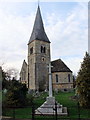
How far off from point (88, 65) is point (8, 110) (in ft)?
35.6

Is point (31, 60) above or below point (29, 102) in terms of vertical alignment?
above

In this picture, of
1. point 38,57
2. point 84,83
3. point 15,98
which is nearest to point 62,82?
point 38,57

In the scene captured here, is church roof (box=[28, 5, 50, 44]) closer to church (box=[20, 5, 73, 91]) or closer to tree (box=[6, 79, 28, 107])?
church (box=[20, 5, 73, 91])

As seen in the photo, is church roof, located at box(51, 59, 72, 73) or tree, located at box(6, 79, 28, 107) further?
church roof, located at box(51, 59, 72, 73)

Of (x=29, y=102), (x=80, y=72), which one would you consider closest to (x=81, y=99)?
(x=80, y=72)

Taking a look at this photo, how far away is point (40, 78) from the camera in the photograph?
57250 millimetres

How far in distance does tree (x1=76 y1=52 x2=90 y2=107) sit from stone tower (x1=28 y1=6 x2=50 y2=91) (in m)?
32.4

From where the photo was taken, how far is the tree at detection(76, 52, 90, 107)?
22406mm

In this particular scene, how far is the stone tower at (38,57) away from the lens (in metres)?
56.6

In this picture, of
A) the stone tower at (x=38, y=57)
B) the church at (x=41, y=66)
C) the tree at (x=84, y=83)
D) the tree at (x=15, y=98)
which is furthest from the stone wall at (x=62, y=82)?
the tree at (x=15, y=98)

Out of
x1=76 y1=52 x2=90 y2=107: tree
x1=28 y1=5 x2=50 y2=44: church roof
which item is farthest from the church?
x1=76 y1=52 x2=90 y2=107: tree

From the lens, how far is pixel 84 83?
75.9ft

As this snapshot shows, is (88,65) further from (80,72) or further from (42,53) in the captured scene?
(42,53)

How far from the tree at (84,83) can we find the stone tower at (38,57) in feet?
106
